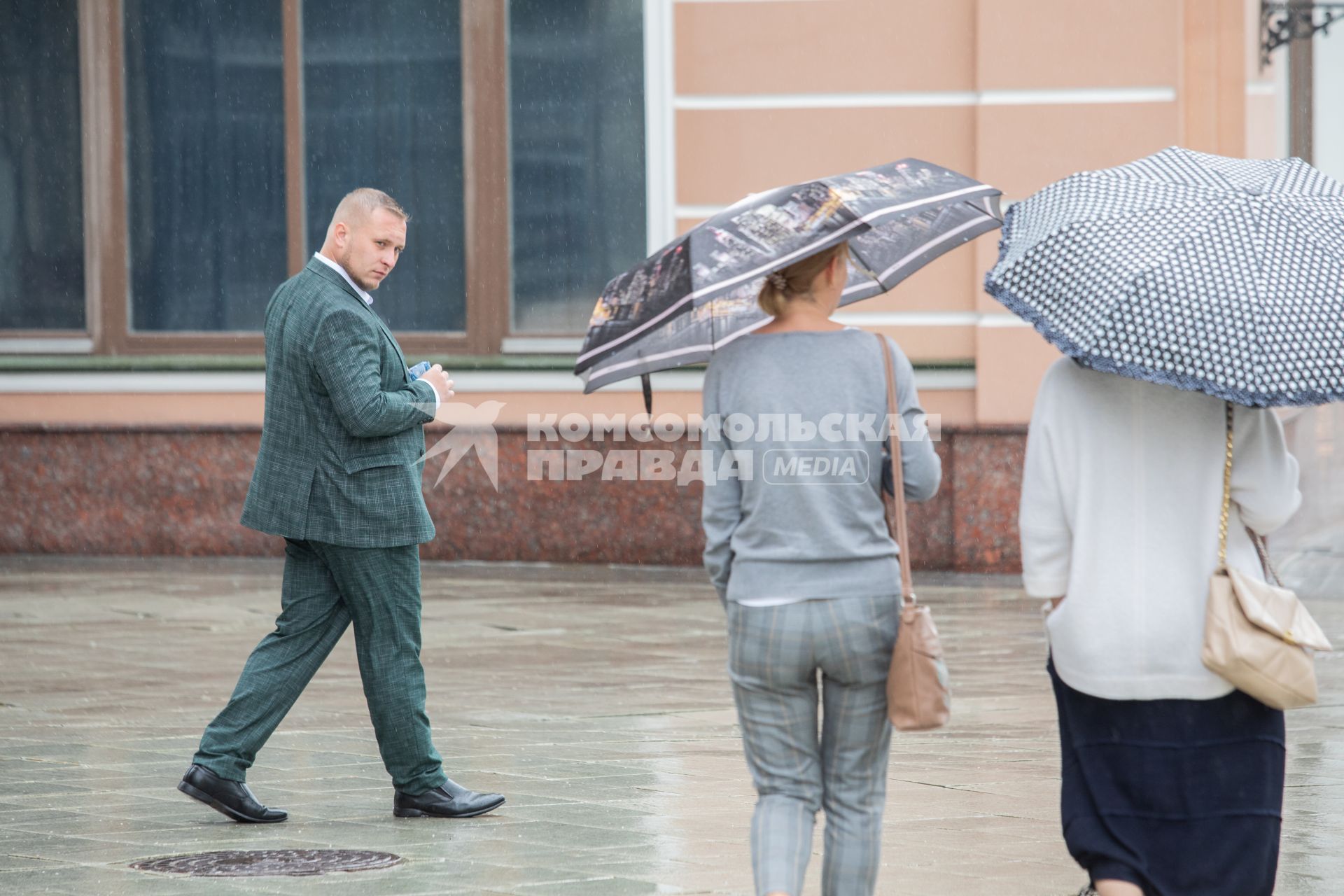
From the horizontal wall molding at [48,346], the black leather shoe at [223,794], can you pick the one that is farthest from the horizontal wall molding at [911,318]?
the black leather shoe at [223,794]

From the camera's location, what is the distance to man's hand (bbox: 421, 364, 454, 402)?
5.86m

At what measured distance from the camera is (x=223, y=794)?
577 cm

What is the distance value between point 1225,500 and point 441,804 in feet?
9.16

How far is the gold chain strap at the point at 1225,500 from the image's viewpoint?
395 cm

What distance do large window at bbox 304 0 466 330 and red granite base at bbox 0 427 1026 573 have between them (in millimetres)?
1420

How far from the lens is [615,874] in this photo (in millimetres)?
5125

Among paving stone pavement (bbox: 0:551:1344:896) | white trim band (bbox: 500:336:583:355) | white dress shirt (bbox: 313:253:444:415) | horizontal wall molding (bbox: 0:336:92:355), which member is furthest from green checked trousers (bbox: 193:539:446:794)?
horizontal wall molding (bbox: 0:336:92:355)

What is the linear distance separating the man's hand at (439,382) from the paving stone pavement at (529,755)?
1277 mm

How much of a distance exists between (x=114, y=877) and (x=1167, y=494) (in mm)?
2887

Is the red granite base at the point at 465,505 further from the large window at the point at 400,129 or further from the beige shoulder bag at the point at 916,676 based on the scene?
the beige shoulder bag at the point at 916,676

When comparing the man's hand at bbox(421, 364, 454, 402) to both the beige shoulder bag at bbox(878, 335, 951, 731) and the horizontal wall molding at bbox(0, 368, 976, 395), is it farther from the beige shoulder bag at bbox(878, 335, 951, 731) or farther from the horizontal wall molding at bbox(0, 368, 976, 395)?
the horizontal wall molding at bbox(0, 368, 976, 395)

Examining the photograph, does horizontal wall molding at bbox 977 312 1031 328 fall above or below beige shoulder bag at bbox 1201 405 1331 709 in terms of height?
above

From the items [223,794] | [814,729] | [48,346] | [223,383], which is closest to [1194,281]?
[814,729]

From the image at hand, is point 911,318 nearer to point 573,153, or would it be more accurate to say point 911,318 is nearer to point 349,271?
point 573,153
